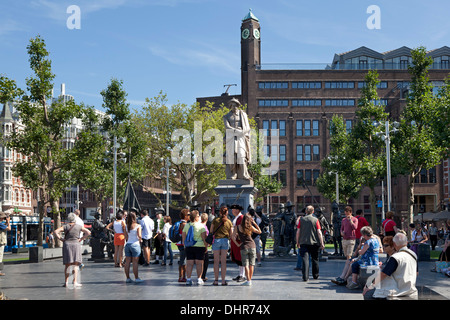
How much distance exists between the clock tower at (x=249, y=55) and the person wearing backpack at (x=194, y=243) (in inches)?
2760

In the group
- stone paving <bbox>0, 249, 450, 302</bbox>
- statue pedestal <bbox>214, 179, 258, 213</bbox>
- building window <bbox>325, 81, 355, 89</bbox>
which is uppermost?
building window <bbox>325, 81, 355, 89</bbox>

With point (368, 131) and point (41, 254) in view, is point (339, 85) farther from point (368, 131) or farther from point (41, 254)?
point (41, 254)

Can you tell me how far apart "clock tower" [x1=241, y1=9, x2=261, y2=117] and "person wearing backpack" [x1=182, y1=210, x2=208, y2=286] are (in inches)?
2760

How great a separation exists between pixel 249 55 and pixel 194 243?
7303cm

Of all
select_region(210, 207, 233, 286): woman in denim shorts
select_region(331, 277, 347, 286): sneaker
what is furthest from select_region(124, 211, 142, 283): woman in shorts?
select_region(331, 277, 347, 286): sneaker

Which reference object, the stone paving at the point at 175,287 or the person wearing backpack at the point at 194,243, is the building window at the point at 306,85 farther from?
the person wearing backpack at the point at 194,243

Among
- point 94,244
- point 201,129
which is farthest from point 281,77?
point 94,244

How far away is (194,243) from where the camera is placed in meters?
13.5

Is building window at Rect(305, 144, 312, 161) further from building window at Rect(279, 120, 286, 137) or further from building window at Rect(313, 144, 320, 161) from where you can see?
building window at Rect(279, 120, 286, 137)

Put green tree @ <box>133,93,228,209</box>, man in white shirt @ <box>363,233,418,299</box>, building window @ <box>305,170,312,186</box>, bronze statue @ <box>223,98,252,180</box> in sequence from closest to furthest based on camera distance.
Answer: man in white shirt @ <box>363,233,418,299</box>
bronze statue @ <box>223,98,252,180</box>
green tree @ <box>133,93,228,209</box>
building window @ <box>305,170,312,186</box>

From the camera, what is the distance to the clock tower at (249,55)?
83.7 meters

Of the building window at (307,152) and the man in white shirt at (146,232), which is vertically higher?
the building window at (307,152)

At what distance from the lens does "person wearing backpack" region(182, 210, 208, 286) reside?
44.2 feet

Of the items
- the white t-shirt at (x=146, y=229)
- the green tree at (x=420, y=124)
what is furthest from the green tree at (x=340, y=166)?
the white t-shirt at (x=146, y=229)
